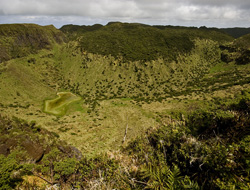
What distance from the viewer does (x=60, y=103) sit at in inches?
1923

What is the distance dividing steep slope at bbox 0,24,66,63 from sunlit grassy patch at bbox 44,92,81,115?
113 feet

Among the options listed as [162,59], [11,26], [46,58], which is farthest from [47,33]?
[162,59]

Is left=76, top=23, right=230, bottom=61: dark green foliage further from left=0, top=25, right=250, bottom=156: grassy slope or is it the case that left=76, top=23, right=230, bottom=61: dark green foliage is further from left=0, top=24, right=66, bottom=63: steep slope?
left=0, top=24, right=66, bottom=63: steep slope

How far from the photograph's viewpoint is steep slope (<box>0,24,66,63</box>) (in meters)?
67.8

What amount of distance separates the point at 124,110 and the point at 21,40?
73483 millimetres

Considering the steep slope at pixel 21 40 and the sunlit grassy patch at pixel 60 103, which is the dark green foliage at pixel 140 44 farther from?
the sunlit grassy patch at pixel 60 103

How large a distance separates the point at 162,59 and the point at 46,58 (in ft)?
203

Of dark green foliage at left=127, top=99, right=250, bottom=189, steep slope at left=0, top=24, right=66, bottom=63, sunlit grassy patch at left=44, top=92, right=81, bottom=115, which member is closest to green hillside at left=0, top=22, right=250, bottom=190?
dark green foliage at left=127, top=99, right=250, bottom=189

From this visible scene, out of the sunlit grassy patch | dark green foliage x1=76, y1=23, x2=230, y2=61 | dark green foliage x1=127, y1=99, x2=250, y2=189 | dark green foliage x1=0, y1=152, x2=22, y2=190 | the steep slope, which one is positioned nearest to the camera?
dark green foliage x1=127, y1=99, x2=250, y2=189

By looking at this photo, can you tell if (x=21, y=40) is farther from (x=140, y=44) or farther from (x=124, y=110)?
(x=124, y=110)

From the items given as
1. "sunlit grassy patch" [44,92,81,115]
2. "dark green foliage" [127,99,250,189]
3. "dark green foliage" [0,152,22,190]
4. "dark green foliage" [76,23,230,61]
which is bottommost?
"sunlit grassy patch" [44,92,81,115]

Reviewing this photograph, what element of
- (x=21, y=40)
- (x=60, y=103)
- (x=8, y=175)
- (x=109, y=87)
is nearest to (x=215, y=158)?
(x=8, y=175)

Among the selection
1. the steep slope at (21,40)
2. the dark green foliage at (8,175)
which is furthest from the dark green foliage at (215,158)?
the steep slope at (21,40)

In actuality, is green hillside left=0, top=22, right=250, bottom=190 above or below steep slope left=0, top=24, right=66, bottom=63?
below
